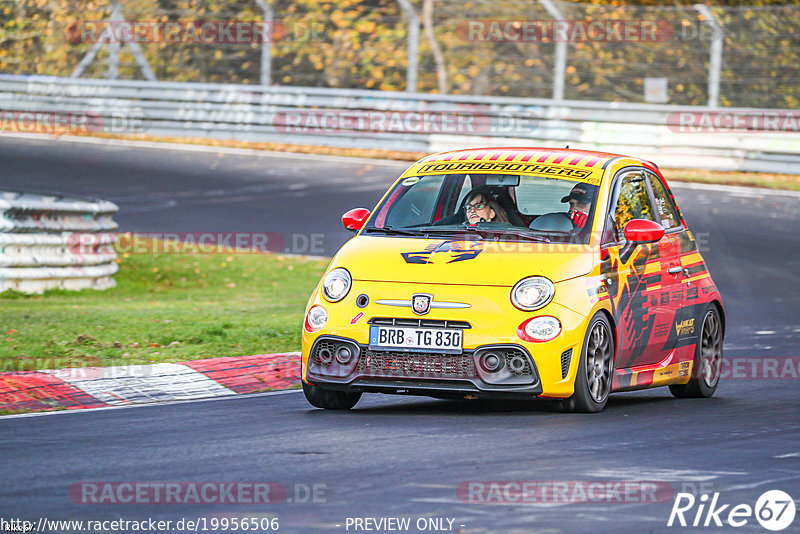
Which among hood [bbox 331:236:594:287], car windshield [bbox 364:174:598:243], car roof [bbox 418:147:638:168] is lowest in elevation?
hood [bbox 331:236:594:287]

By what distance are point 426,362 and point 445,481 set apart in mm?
1802

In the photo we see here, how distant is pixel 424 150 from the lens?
2622cm

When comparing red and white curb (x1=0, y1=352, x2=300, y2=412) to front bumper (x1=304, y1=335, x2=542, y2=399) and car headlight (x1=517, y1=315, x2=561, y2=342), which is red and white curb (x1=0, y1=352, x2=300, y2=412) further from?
car headlight (x1=517, y1=315, x2=561, y2=342)

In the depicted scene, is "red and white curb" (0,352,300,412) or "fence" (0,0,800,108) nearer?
"red and white curb" (0,352,300,412)

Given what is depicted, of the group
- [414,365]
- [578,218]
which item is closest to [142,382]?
[414,365]

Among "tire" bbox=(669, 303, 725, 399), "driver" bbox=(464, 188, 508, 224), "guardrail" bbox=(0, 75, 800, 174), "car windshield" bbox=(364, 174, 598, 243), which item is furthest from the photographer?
"guardrail" bbox=(0, 75, 800, 174)

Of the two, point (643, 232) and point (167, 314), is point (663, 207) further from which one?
point (167, 314)

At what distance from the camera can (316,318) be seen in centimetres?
879

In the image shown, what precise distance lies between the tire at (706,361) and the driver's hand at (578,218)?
155 centimetres

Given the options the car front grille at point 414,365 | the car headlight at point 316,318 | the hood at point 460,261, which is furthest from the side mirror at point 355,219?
the car front grille at point 414,365

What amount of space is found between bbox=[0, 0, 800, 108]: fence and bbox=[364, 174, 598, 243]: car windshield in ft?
50.6

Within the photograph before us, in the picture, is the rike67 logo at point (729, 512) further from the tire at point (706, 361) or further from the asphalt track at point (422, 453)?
the tire at point (706, 361)

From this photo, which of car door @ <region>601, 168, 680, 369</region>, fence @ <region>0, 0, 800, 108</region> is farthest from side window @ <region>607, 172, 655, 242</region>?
fence @ <region>0, 0, 800, 108</region>

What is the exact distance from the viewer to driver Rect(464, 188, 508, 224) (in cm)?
949
